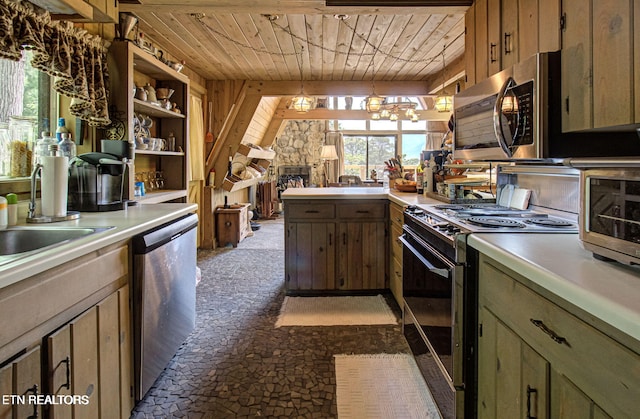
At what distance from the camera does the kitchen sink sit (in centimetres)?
150

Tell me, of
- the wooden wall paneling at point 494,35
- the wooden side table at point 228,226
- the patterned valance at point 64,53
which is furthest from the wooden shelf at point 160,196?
the wooden wall paneling at point 494,35

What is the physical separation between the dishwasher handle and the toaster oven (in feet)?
5.24

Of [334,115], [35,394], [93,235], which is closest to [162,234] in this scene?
[93,235]

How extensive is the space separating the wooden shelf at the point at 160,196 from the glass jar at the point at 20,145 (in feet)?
2.48

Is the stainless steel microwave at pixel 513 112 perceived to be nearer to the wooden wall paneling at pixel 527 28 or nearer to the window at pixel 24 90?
the wooden wall paneling at pixel 527 28

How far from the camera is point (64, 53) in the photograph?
1.93 meters

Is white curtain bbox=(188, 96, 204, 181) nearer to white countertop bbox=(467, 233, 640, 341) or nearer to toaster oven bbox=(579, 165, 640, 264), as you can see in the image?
white countertop bbox=(467, 233, 640, 341)

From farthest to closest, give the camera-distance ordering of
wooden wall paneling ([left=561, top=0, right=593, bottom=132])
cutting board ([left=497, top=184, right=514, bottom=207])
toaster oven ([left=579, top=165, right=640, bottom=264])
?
cutting board ([left=497, top=184, right=514, bottom=207]), wooden wall paneling ([left=561, top=0, right=593, bottom=132]), toaster oven ([left=579, top=165, right=640, bottom=264])

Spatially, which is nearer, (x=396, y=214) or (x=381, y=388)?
(x=381, y=388)

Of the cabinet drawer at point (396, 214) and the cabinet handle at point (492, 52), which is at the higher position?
the cabinet handle at point (492, 52)

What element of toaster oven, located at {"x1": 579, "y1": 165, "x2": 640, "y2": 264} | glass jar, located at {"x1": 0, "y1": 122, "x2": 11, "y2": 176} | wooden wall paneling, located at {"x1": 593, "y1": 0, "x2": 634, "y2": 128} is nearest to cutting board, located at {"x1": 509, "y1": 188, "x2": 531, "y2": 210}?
wooden wall paneling, located at {"x1": 593, "y1": 0, "x2": 634, "y2": 128}

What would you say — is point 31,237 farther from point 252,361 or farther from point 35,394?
point 252,361

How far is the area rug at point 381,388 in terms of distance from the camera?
1.71 m

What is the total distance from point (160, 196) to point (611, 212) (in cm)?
285
